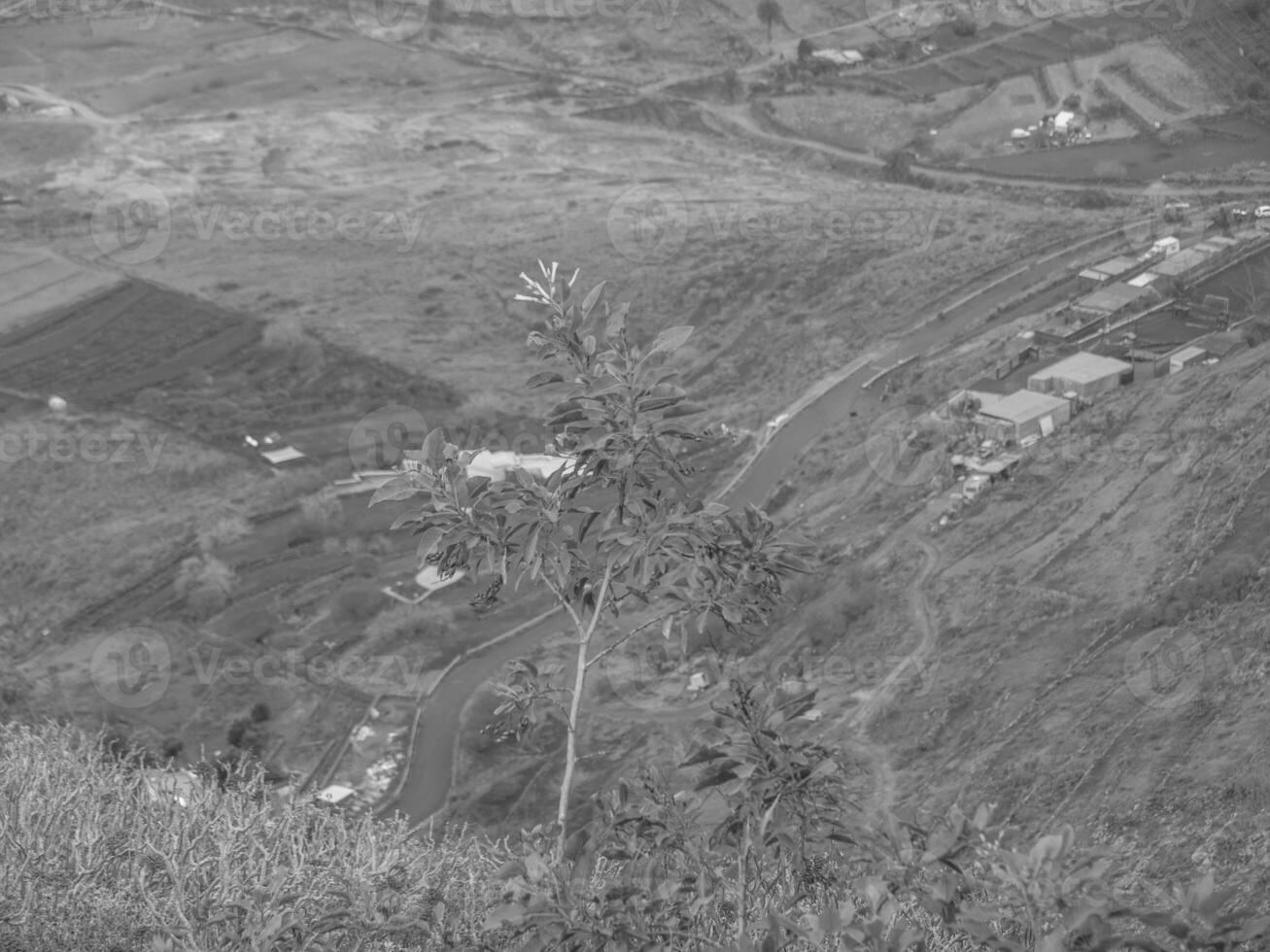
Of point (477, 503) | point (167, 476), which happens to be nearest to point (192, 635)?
point (167, 476)

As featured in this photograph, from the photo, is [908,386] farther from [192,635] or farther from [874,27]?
Answer: [874,27]

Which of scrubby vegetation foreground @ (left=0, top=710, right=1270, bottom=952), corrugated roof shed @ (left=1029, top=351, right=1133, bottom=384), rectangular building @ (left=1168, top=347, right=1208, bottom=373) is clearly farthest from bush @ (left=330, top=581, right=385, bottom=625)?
scrubby vegetation foreground @ (left=0, top=710, right=1270, bottom=952)

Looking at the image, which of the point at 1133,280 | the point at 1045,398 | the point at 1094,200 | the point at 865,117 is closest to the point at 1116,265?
the point at 1133,280

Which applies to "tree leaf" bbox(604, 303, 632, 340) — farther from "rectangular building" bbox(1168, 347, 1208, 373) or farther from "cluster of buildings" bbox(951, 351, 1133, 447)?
"rectangular building" bbox(1168, 347, 1208, 373)

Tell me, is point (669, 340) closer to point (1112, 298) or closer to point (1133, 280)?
point (1112, 298)

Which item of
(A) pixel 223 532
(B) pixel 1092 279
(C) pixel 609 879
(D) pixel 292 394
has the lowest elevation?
(D) pixel 292 394
